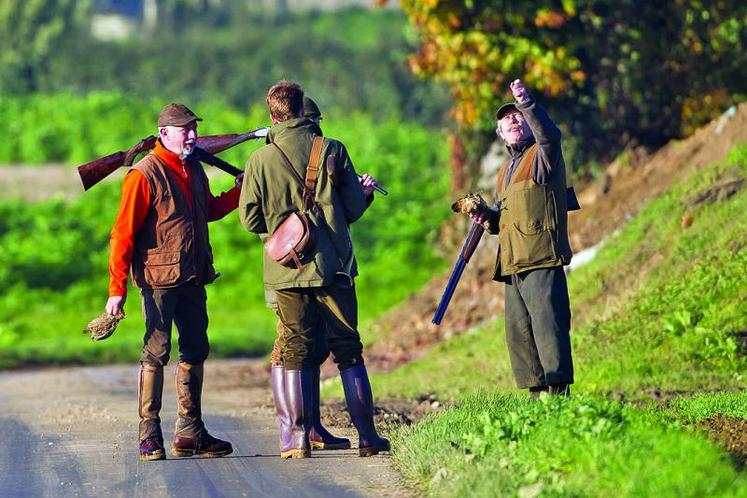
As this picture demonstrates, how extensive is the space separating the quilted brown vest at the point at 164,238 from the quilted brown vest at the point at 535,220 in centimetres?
188

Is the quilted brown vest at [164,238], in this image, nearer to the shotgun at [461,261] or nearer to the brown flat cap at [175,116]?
the brown flat cap at [175,116]

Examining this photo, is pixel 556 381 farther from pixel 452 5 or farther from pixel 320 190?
pixel 452 5

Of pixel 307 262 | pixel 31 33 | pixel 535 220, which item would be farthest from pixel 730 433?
pixel 31 33

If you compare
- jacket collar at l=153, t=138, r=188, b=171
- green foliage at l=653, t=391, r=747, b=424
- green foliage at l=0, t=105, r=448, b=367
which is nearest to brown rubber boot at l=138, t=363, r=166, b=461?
jacket collar at l=153, t=138, r=188, b=171

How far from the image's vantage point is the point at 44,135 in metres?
30.7

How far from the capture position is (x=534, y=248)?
9383mm

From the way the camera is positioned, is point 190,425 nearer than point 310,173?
No

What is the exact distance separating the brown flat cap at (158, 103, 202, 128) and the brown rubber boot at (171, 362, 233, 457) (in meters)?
1.42

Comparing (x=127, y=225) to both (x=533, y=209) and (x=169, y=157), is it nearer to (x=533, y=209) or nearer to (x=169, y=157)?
(x=169, y=157)

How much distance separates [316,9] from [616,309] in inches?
1591

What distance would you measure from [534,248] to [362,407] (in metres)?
1.42

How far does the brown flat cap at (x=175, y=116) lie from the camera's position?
365 inches

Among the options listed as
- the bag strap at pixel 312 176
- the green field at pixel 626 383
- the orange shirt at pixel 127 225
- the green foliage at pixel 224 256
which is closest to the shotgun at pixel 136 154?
the orange shirt at pixel 127 225

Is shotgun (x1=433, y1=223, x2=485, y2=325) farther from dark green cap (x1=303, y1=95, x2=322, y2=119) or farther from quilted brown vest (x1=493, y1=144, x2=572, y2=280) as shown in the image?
dark green cap (x1=303, y1=95, x2=322, y2=119)
